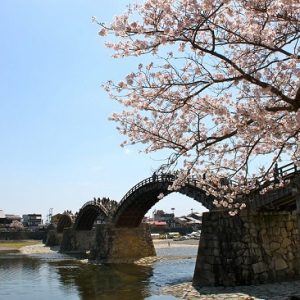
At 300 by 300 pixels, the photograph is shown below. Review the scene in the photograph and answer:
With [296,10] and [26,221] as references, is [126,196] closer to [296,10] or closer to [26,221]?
[296,10]

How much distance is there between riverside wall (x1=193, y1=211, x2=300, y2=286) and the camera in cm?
2078

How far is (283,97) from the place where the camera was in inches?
328

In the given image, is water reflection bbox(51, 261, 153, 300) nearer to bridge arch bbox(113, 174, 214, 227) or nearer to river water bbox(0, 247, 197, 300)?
river water bbox(0, 247, 197, 300)

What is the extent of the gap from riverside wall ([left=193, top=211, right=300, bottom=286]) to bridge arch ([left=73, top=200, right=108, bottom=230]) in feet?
112

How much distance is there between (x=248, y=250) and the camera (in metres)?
20.9

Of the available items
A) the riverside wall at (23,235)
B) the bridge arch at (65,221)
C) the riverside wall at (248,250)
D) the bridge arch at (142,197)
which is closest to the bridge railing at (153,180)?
the bridge arch at (142,197)

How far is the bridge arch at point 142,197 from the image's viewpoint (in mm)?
32019

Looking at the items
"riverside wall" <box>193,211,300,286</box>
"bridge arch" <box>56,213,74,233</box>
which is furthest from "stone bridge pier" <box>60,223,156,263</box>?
"bridge arch" <box>56,213,74,233</box>

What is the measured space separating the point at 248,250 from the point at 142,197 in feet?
73.3

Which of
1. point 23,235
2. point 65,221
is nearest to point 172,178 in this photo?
point 65,221

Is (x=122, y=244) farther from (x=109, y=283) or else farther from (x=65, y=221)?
(x=65, y=221)

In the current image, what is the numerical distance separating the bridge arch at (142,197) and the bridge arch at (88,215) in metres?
8.24

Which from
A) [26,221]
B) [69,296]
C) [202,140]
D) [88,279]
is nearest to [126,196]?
[88,279]

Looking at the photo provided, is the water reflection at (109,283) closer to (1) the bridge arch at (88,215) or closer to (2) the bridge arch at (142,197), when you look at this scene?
(2) the bridge arch at (142,197)
